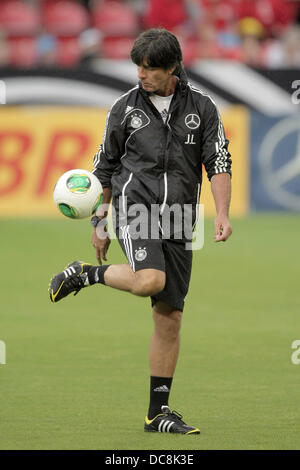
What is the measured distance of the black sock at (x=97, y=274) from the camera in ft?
21.3

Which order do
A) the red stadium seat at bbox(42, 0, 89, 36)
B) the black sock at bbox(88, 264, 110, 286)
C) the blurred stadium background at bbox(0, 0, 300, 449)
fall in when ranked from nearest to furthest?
the black sock at bbox(88, 264, 110, 286) < the blurred stadium background at bbox(0, 0, 300, 449) < the red stadium seat at bbox(42, 0, 89, 36)

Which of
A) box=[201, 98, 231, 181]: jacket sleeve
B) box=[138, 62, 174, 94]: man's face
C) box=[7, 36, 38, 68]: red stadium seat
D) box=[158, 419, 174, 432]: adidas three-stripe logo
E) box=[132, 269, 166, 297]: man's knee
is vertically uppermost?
box=[7, 36, 38, 68]: red stadium seat

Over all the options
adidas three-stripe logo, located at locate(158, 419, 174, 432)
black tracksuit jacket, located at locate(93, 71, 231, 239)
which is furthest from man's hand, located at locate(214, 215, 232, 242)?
adidas three-stripe logo, located at locate(158, 419, 174, 432)

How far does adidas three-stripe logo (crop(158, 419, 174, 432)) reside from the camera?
629cm

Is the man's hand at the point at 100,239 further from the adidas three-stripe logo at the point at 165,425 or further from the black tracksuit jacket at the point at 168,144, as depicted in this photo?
the adidas three-stripe logo at the point at 165,425

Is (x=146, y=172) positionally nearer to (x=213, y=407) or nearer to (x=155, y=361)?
(x=155, y=361)

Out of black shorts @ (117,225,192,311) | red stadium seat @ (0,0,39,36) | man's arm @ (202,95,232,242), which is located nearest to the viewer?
black shorts @ (117,225,192,311)

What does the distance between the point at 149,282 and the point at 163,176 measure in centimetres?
65

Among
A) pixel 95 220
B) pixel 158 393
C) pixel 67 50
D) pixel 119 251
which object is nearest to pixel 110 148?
pixel 95 220

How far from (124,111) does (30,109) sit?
1122 cm

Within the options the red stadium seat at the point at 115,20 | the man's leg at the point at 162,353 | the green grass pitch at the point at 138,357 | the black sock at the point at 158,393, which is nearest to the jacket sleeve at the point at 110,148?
the man's leg at the point at 162,353

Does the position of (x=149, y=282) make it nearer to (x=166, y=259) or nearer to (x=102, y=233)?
(x=166, y=259)

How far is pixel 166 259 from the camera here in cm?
636

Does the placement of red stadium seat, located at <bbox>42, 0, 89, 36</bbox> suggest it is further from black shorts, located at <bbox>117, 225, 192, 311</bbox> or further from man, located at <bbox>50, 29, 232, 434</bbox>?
black shorts, located at <bbox>117, 225, 192, 311</bbox>
